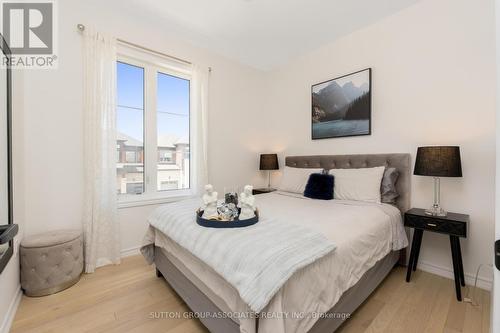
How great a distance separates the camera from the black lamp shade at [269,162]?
3731mm

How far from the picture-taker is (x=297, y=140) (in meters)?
3.59

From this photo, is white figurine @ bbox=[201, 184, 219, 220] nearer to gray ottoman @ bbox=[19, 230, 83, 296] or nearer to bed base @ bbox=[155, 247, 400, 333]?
bed base @ bbox=[155, 247, 400, 333]

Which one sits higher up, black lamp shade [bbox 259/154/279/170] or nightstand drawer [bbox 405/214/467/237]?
black lamp shade [bbox 259/154/279/170]

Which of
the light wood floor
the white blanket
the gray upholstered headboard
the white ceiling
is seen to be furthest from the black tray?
the white ceiling

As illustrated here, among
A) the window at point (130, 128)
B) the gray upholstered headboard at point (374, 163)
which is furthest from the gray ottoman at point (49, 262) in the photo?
the gray upholstered headboard at point (374, 163)

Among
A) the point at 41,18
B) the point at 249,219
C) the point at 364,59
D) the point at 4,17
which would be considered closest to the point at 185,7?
the point at 41,18

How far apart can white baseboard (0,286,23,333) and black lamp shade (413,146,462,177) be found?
11.1ft

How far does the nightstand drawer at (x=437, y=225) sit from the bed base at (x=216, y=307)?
37 centimetres

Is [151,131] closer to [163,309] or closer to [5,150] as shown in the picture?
[5,150]

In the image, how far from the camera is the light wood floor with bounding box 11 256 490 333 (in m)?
1.52

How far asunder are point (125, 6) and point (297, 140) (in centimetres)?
277

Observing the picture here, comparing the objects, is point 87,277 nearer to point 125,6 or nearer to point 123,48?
point 123,48

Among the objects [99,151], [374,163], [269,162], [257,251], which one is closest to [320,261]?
[257,251]

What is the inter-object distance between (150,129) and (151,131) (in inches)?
1.1
